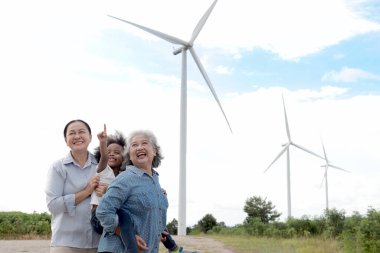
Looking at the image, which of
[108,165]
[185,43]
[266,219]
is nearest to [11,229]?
[185,43]

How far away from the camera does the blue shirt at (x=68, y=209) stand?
3.63 meters

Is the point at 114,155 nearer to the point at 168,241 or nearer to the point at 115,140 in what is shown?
the point at 115,140

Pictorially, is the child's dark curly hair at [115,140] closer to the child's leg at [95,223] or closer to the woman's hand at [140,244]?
the child's leg at [95,223]

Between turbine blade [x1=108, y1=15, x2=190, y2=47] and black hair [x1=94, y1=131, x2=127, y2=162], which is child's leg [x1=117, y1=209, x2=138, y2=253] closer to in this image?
black hair [x1=94, y1=131, x2=127, y2=162]

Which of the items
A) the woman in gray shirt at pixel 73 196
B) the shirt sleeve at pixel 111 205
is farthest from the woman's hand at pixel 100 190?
the shirt sleeve at pixel 111 205

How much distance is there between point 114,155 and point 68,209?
648mm

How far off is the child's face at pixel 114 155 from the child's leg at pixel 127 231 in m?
0.84

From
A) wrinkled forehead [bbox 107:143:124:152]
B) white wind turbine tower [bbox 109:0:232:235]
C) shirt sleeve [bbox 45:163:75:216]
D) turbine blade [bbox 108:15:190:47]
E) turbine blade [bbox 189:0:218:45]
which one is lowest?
shirt sleeve [bbox 45:163:75:216]

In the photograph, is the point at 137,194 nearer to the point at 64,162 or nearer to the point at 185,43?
the point at 64,162

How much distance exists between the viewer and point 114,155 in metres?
4.11

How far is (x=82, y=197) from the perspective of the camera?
11.9 ft

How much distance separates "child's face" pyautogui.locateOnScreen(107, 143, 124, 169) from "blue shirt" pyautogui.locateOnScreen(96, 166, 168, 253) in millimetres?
645

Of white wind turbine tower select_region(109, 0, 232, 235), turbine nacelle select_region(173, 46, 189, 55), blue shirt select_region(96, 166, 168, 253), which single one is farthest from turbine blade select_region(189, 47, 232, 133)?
blue shirt select_region(96, 166, 168, 253)

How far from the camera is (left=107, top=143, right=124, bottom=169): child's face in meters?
4.11
